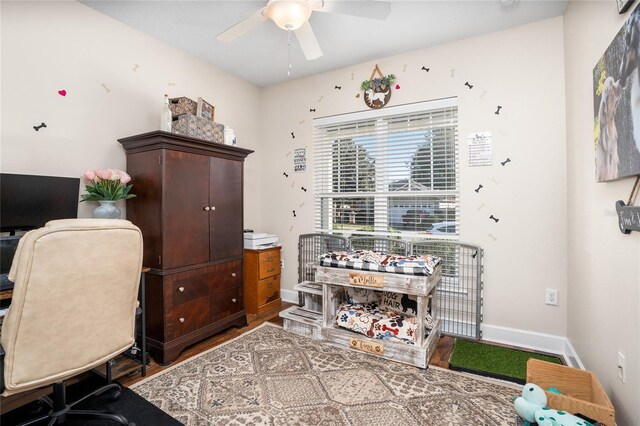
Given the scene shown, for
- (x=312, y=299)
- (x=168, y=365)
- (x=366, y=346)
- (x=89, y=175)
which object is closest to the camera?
(x=89, y=175)

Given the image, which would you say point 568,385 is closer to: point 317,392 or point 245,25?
point 317,392

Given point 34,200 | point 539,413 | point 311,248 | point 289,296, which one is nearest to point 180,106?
point 34,200

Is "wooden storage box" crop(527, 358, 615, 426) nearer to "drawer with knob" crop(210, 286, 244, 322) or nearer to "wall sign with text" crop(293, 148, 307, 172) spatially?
"drawer with knob" crop(210, 286, 244, 322)

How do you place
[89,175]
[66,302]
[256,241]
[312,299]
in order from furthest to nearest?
1. [256,241]
2. [312,299]
3. [89,175]
4. [66,302]

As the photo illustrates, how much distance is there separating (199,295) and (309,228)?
4.79ft

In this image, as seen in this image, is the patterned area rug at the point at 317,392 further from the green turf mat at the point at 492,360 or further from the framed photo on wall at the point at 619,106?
the framed photo on wall at the point at 619,106

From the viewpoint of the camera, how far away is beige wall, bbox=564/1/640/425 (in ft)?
4.52

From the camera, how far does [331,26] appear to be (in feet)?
8.49

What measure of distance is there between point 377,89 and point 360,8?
1364 mm

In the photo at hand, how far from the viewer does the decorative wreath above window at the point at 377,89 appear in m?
3.14

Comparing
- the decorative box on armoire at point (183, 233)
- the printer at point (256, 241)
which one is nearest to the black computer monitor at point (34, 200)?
the decorative box on armoire at point (183, 233)

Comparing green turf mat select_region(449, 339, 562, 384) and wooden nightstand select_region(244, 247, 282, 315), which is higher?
wooden nightstand select_region(244, 247, 282, 315)

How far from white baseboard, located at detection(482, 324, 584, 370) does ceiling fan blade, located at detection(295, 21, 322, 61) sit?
2705mm

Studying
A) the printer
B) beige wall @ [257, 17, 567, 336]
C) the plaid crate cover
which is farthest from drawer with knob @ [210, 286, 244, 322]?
beige wall @ [257, 17, 567, 336]
